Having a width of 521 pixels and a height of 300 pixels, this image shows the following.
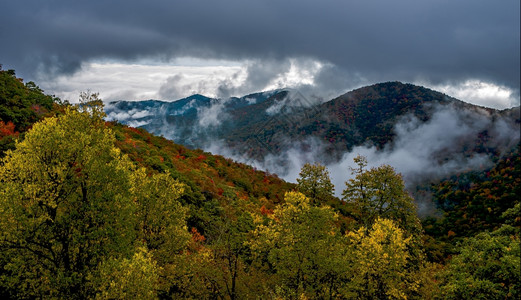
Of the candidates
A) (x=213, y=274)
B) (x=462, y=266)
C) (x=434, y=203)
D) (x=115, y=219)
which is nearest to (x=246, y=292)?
(x=213, y=274)

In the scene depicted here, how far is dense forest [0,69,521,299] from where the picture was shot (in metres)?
15.4

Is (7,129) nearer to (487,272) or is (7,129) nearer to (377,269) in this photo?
(377,269)

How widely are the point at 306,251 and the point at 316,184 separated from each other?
9.87 metres

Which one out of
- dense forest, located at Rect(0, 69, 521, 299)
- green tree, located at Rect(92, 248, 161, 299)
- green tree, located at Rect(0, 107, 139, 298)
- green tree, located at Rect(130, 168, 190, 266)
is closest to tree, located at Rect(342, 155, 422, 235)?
dense forest, located at Rect(0, 69, 521, 299)

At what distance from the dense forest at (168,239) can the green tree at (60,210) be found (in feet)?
0.21

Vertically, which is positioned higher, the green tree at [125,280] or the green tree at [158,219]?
the green tree at [158,219]

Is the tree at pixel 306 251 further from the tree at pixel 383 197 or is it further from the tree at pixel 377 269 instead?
the tree at pixel 383 197

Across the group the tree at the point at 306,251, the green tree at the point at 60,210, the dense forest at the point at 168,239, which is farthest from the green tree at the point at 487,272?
the green tree at the point at 60,210

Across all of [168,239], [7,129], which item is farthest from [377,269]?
[7,129]

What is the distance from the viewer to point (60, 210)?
17.1 m

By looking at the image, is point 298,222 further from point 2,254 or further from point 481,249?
point 2,254

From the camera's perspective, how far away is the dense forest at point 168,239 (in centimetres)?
1541

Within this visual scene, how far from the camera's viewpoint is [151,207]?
2175cm

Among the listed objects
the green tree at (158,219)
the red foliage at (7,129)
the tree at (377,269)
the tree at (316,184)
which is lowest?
the tree at (377,269)
